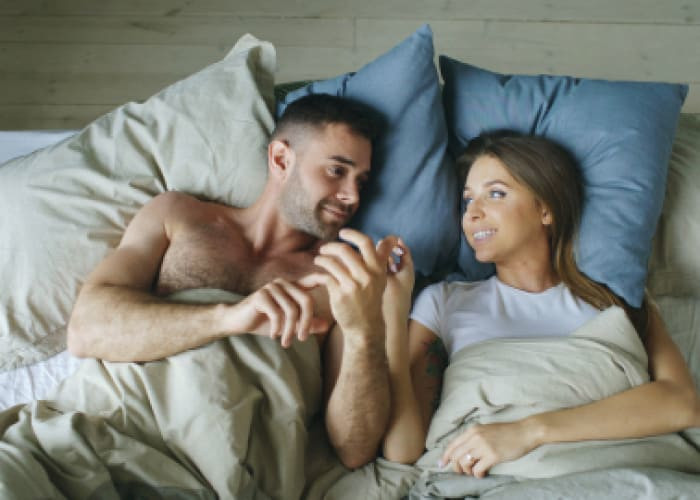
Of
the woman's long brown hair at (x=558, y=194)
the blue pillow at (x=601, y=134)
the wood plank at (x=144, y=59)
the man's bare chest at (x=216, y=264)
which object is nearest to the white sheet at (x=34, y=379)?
the man's bare chest at (x=216, y=264)

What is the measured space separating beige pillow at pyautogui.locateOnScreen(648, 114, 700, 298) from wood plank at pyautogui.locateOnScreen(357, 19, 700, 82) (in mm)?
1008

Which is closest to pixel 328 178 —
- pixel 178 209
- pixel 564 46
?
pixel 178 209

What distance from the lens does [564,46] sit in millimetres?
2609

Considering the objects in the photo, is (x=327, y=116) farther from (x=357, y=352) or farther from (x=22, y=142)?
(x=22, y=142)

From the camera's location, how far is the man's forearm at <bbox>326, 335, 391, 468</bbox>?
1.21 meters

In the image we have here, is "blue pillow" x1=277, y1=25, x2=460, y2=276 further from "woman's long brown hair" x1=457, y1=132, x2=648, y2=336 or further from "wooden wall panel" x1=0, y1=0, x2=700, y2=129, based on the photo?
"wooden wall panel" x1=0, y1=0, x2=700, y2=129

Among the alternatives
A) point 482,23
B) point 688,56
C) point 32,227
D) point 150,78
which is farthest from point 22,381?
point 688,56

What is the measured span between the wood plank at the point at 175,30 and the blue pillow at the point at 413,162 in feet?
3.60

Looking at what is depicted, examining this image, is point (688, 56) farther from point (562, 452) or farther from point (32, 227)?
point (32, 227)

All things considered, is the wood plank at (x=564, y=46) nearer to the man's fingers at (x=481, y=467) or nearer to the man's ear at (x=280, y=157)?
the man's ear at (x=280, y=157)

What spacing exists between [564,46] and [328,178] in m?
1.55

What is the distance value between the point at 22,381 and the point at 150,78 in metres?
1.49

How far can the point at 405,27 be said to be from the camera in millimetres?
2650

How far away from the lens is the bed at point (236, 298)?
3.76 feet
